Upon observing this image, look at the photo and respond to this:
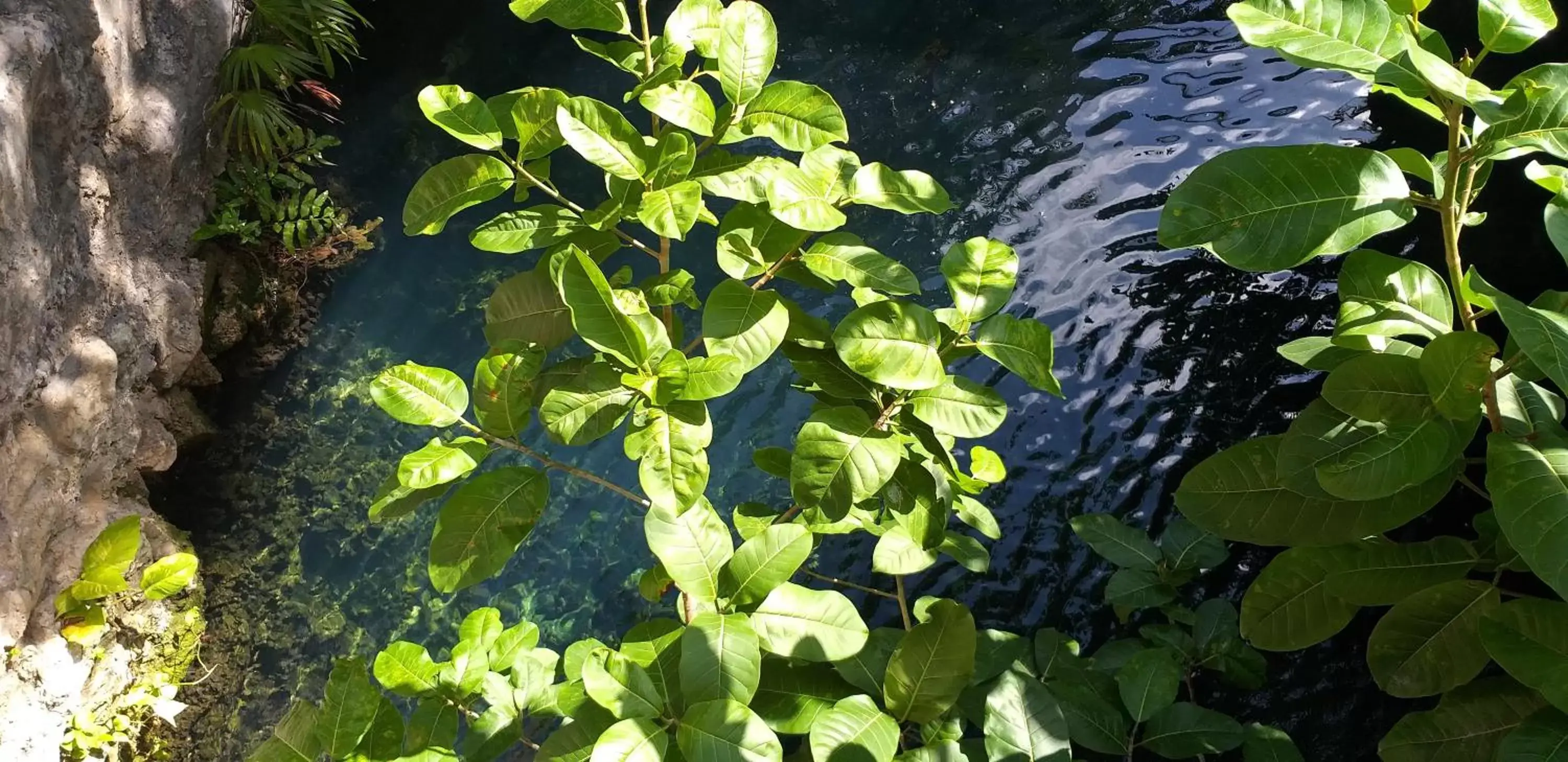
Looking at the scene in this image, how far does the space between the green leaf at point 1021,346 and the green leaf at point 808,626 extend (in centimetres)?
36

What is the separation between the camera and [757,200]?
128 centimetres

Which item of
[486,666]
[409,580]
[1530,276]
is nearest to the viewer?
[486,666]

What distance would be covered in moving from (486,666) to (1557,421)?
1.53 m

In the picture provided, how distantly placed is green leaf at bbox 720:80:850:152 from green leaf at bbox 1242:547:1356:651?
948mm

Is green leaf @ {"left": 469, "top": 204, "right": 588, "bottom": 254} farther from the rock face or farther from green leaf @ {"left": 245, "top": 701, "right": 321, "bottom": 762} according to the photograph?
the rock face

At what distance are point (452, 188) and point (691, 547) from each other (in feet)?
1.84

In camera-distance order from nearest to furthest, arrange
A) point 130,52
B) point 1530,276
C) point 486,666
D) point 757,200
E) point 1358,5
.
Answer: point 1358,5
point 757,200
point 486,666
point 1530,276
point 130,52

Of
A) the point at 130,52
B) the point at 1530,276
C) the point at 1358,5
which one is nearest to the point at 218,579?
the point at 130,52

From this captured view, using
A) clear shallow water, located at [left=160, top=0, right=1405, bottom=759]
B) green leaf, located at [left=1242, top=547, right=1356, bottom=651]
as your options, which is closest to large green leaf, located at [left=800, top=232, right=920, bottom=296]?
green leaf, located at [left=1242, top=547, right=1356, bottom=651]

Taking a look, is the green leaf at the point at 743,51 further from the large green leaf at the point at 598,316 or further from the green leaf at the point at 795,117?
the large green leaf at the point at 598,316

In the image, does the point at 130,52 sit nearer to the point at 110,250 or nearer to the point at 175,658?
the point at 110,250

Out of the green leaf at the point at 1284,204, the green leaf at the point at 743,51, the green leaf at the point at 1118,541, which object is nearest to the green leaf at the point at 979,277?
the green leaf at the point at 1284,204

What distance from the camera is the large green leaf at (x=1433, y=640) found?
1.40m

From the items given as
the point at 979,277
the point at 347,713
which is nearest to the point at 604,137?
the point at 979,277
